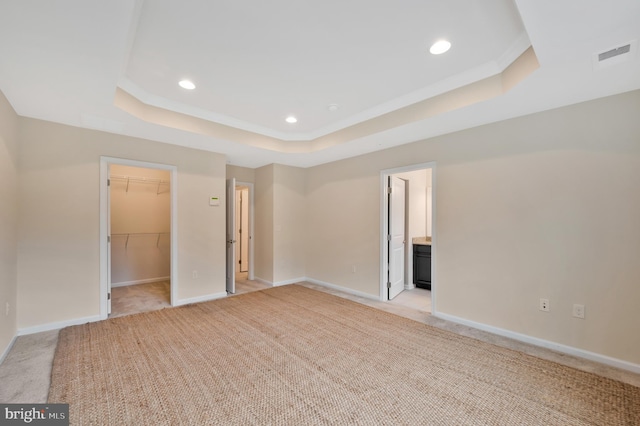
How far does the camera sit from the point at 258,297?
4.49 metres

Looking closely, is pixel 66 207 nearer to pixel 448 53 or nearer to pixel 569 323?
pixel 448 53

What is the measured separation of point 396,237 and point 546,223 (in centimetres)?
213

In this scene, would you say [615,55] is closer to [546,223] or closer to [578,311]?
[546,223]

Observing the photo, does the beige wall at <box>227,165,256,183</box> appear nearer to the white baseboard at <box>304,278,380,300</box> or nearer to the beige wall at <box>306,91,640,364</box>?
the white baseboard at <box>304,278,380,300</box>

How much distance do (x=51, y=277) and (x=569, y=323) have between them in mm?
5689

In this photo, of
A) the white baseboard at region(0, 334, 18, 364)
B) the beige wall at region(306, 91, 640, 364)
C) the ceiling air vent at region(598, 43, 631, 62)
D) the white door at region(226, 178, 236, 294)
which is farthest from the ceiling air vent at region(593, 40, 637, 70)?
the white baseboard at region(0, 334, 18, 364)

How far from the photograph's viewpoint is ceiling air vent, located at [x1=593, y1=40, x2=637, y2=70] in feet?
5.91

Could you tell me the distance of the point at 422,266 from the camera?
16.8 feet

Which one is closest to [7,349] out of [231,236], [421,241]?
[231,236]

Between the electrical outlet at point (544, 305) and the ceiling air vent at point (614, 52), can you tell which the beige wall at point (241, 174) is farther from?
the ceiling air vent at point (614, 52)

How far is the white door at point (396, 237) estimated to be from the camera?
443cm

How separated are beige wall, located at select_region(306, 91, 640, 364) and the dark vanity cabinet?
4.82 feet

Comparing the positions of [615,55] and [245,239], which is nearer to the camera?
[615,55]

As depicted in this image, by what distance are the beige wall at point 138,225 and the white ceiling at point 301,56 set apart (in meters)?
2.19
